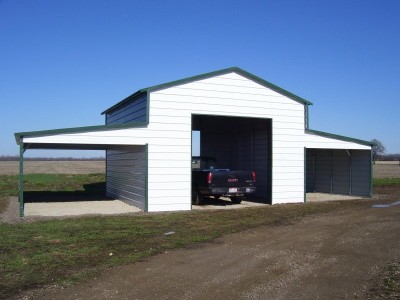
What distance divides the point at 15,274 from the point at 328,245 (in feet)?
19.4

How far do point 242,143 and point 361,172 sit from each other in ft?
19.7

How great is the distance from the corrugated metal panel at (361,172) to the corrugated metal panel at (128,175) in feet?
37.3

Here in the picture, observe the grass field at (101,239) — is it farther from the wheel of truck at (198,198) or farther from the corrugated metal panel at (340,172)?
the corrugated metal panel at (340,172)

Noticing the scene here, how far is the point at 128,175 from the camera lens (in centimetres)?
1853

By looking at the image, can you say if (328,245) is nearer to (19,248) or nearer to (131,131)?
(19,248)

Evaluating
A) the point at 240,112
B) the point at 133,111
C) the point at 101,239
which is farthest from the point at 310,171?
the point at 101,239

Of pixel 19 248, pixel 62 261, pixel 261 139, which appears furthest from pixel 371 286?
pixel 261 139

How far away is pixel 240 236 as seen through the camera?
10438 mm

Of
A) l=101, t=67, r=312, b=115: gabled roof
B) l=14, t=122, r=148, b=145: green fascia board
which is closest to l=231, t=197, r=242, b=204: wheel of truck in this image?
l=101, t=67, r=312, b=115: gabled roof

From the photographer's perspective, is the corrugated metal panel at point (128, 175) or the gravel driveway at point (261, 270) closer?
the gravel driveway at point (261, 270)

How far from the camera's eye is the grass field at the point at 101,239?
281 inches

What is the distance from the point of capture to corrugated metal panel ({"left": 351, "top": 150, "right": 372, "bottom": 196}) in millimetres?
21656

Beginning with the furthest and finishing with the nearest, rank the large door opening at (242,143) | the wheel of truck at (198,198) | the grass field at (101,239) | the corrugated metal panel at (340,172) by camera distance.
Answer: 1. the corrugated metal panel at (340,172)
2. the large door opening at (242,143)
3. the wheel of truck at (198,198)
4. the grass field at (101,239)

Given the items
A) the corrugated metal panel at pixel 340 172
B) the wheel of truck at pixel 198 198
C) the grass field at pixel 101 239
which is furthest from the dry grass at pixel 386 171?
the grass field at pixel 101 239
